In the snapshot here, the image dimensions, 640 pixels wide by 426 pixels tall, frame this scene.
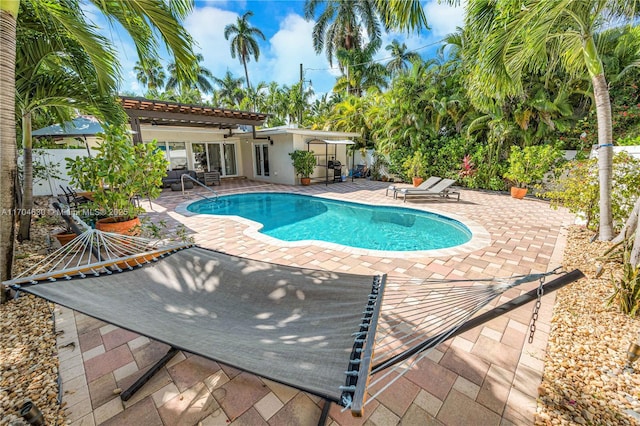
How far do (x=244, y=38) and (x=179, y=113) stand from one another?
2379 centimetres

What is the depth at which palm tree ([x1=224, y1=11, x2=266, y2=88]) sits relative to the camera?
2820cm

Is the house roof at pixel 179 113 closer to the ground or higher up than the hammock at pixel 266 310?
higher up

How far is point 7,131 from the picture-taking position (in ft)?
9.15

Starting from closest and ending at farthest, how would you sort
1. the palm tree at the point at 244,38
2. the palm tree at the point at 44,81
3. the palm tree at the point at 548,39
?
the palm tree at the point at 548,39 < the palm tree at the point at 44,81 < the palm tree at the point at 244,38

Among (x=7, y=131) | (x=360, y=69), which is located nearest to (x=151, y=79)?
(x=360, y=69)

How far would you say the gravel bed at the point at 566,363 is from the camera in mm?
1884

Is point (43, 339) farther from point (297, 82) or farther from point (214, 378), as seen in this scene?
point (297, 82)

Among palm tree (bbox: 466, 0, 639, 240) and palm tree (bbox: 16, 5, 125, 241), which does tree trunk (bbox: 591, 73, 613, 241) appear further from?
palm tree (bbox: 16, 5, 125, 241)

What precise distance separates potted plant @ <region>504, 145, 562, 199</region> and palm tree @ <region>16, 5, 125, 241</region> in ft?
41.6

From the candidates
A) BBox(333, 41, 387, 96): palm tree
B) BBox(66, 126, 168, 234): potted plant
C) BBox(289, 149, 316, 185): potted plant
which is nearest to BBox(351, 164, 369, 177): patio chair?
BBox(289, 149, 316, 185): potted plant

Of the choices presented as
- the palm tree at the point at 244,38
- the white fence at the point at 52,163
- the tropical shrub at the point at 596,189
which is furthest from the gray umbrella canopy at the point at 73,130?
the palm tree at the point at 244,38

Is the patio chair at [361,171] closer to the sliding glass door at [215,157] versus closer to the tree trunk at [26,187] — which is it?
the sliding glass door at [215,157]

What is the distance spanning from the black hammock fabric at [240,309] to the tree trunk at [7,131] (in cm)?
136

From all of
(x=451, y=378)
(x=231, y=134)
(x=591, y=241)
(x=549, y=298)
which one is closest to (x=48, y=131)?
(x=231, y=134)
